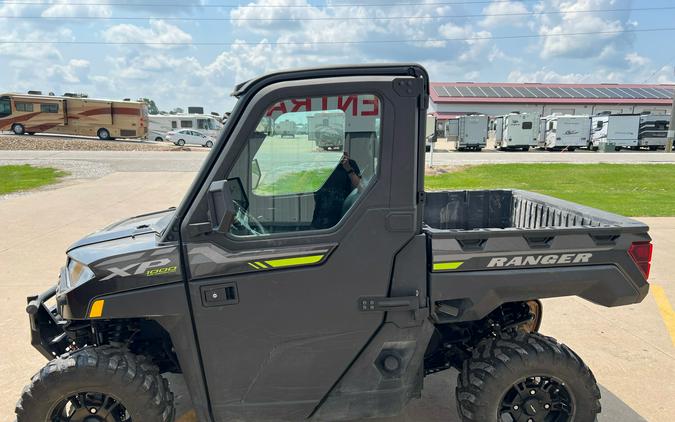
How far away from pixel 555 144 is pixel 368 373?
37602 mm

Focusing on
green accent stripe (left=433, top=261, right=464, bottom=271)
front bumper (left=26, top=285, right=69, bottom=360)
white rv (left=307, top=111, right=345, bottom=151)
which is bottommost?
front bumper (left=26, top=285, right=69, bottom=360)

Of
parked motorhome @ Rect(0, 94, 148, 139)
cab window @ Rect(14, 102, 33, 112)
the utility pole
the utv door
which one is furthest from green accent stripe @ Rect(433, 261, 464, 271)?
cab window @ Rect(14, 102, 33, 112)

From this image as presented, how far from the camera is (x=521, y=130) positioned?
3584cm

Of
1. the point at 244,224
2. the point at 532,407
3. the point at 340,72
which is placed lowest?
the point at 532,407

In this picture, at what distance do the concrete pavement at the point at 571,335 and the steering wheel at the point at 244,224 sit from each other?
1585 mm

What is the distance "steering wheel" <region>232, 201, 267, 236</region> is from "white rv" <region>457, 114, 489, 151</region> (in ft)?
114

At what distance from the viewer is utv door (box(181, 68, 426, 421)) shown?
2453 mm

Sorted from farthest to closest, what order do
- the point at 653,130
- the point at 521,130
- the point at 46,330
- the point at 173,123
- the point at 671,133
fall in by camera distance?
the point at 173,123, the point at 521,130, the point at 653,130, the point at 671,133, the point at 46,330

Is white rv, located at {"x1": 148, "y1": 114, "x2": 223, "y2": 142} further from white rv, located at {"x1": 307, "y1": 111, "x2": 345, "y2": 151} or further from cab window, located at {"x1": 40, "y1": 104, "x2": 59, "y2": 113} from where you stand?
white rv, located at {"x1": 307, "y1": 111, "x2": 345, "y2": 151}

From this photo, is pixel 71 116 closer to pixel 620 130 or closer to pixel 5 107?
pixel 5 107

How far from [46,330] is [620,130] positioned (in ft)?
132

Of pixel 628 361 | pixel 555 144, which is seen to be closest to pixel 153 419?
pixel 628 361

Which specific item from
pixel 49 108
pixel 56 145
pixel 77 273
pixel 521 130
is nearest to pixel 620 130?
pixel 521 130

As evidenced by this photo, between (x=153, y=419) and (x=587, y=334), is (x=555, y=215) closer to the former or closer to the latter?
(x=587, y=334)
